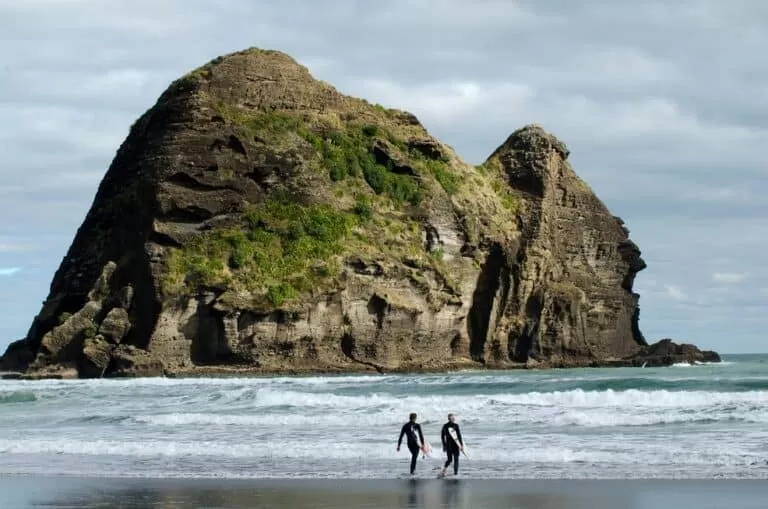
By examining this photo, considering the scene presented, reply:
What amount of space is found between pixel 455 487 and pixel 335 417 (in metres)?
15.4

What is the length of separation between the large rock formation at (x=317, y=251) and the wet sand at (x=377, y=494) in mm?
44969

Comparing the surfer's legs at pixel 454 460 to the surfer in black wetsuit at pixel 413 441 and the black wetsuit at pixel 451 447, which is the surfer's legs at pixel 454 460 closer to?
the black wetsuit at pixel 451 447

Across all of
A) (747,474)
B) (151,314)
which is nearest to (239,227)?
(151,314)

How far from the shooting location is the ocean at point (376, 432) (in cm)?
2644

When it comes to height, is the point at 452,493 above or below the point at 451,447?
below

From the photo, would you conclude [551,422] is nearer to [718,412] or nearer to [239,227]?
[718,412]

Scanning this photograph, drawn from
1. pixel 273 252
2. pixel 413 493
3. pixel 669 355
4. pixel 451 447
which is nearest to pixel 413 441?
pixel 451 447

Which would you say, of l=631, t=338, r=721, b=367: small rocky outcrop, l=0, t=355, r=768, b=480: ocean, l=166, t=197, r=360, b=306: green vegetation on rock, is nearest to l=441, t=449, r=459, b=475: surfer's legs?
l=0, t=355, r=768, b=480: ocean

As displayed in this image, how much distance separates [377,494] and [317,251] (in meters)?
55.0

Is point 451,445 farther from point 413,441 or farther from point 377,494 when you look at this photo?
point 377,494

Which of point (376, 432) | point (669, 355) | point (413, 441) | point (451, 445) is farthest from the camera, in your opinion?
point (669, 355)

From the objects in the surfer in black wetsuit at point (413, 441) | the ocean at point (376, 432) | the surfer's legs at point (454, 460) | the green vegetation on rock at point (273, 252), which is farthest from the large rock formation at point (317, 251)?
the surfer's legs at point (454, 460)

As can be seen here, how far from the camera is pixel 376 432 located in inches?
1356

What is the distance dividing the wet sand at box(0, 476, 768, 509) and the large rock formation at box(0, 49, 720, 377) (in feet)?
148
